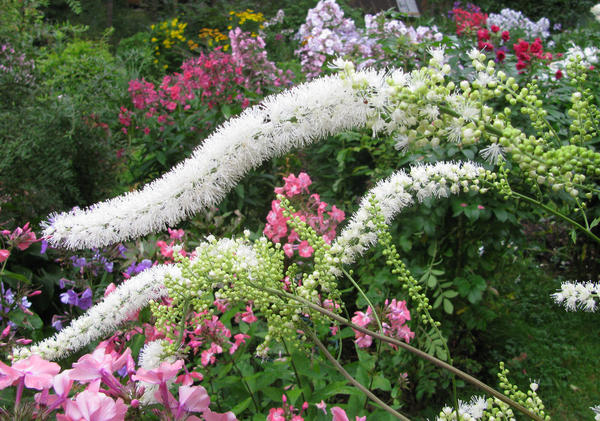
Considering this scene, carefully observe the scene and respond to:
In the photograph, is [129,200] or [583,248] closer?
[129,200]

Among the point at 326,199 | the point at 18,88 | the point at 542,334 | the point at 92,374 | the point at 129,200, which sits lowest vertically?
the point at 542,334

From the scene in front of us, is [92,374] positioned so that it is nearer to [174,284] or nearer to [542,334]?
[174,284]

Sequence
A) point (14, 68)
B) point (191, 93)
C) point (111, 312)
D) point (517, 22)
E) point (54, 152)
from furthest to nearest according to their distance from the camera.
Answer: point (517, 22) → point (191, 93) → point (14, 68) → point (54, 152) → point (111, 312)

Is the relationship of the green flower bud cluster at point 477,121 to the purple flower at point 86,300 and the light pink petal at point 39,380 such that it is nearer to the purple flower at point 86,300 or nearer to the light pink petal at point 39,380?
the light pink petal at point 39,380

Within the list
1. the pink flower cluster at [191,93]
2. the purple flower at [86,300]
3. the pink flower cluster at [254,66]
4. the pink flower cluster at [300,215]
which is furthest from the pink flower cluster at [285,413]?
the pink flower cluster at [254,66]

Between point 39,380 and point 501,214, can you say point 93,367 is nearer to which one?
point 39,380

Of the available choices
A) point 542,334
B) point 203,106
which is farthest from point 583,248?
point 203,106

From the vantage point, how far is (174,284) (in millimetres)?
924

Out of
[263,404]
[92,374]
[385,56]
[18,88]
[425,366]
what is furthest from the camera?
[385,56]

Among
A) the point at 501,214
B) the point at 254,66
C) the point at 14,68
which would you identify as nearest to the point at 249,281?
the point at 501,214

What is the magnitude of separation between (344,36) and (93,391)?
15.7ft

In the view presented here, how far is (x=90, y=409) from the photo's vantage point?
764 mm

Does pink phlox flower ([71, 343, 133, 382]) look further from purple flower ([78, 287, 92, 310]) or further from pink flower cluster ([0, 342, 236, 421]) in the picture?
purple flower ([78, 287, 92, 310])

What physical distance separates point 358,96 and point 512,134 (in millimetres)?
265
